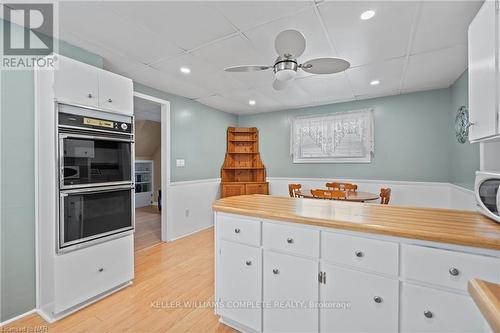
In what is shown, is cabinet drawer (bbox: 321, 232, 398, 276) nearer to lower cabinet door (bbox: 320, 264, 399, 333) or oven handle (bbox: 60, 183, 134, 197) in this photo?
lower cabinet door (bbox: 320, 264, 399, 333)

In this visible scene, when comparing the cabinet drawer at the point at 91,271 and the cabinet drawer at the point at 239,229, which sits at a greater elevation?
the cabinet drawer at the point at 239,229

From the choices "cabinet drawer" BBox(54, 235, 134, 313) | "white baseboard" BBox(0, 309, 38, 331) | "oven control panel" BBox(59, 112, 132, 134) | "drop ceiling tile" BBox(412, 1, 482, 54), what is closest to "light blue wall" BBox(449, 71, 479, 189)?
"drop ceiling tile" BBox(412, 1, 482, 54)

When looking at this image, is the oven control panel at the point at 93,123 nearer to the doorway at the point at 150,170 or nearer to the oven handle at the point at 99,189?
the oven handle at the point at 99,189

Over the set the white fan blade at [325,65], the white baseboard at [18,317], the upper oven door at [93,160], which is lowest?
the white baseboard at [18,317]

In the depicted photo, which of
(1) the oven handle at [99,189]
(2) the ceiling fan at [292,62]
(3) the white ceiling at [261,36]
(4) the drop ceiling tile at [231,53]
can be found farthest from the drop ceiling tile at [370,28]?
(1) the oven handle at [99,189]

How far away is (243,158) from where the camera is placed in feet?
17.7

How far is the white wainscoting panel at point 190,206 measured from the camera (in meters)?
3.80

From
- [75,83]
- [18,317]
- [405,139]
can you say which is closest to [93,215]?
[18,317]

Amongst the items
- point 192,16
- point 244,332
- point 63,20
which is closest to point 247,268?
point 244,332

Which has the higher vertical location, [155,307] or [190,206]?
[190,206]

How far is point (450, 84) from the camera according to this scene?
3.38m

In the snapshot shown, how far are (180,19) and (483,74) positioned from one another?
215 centimetres

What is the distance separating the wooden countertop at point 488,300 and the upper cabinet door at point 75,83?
2.71 metres

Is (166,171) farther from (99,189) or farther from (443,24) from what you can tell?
(443,24)
